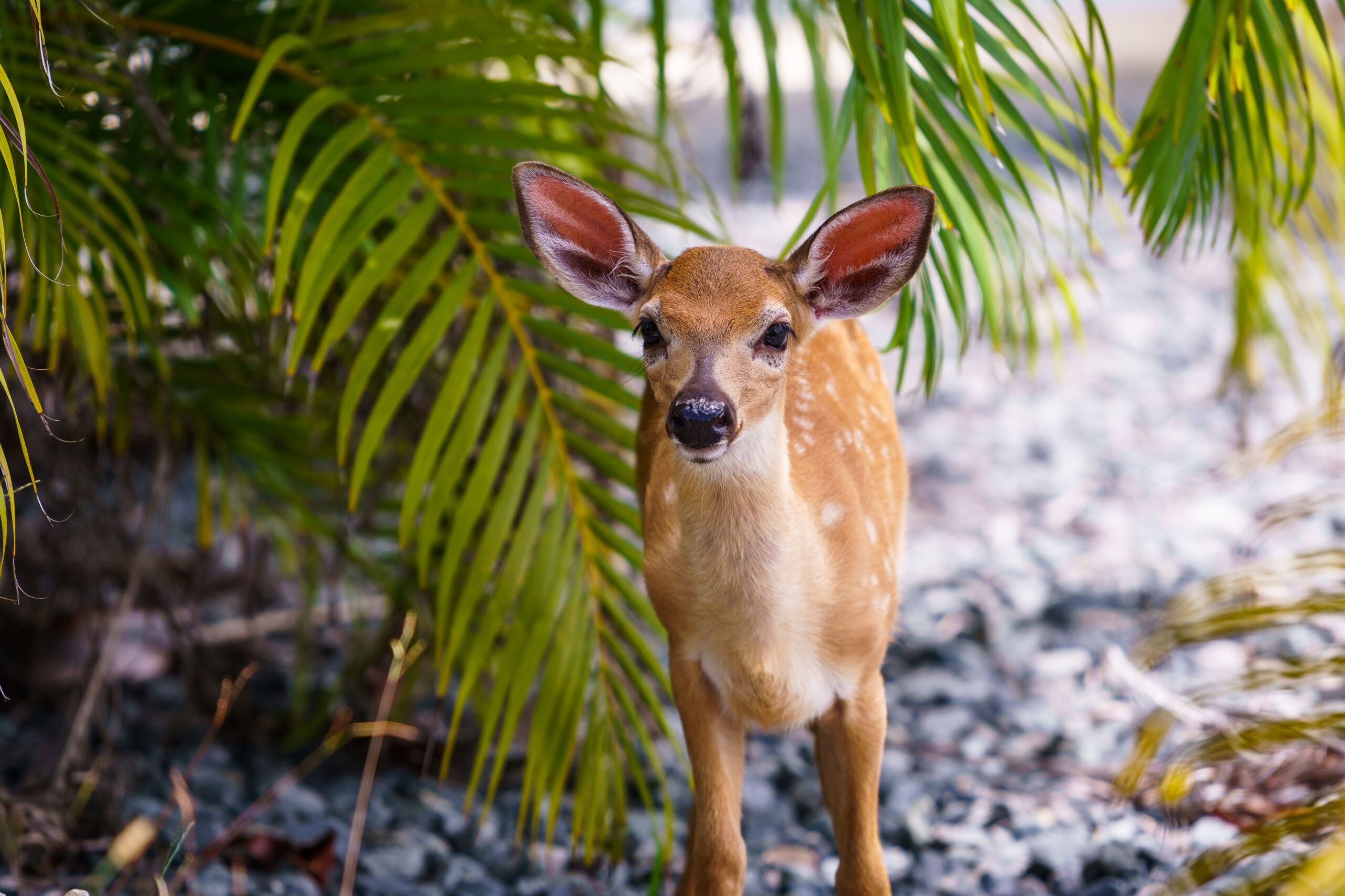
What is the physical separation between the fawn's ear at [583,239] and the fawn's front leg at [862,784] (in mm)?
Answer: 651

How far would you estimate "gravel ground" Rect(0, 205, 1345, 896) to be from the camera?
2.43m

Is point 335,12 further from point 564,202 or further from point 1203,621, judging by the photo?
point 1203,621

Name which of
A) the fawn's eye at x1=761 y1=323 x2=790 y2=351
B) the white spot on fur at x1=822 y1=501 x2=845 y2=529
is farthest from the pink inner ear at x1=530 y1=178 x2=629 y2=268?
the white spot on fur at x1=822 y1=501 x2=845 y2=529

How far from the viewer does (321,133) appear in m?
2.23

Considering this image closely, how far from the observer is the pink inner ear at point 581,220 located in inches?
60.9

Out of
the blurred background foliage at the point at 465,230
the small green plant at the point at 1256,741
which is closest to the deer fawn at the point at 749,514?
the blurred background foliage at the point at 465,230

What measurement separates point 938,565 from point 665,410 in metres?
2.33

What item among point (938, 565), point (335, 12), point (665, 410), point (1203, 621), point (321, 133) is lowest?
point (938, 565)

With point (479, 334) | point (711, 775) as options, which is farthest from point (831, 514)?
point (479, 334)

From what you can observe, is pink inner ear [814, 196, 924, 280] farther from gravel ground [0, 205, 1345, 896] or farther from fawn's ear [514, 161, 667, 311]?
gravel ground [0, 205, 1345, 896]

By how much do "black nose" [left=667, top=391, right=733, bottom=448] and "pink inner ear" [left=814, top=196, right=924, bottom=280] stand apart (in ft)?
0.91

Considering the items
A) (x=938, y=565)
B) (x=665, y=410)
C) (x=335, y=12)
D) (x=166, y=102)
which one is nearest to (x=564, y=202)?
(x=665, y=410)

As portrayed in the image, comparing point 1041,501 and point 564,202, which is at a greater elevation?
point 564,202

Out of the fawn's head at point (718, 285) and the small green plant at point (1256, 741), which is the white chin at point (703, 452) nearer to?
the fawn's head at point (718, 285)
